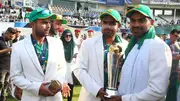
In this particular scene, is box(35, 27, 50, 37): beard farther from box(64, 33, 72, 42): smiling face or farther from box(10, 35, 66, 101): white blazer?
box(64, 33, 72, 42): smiling face

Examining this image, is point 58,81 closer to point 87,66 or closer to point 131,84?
point 87,66

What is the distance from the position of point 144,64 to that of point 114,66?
17.2 inches

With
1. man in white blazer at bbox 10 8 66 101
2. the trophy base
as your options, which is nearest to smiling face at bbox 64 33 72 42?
man in white blazer at bbox 10 8 66 101

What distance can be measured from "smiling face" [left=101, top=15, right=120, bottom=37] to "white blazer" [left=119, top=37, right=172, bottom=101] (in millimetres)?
559

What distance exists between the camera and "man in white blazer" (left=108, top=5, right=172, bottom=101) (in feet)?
8.74

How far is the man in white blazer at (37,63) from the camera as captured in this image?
3.32 meters

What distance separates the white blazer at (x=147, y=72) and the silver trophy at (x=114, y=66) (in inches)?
8.2

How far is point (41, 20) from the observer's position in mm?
3410

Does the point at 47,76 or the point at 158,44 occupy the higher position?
the point at 158,44

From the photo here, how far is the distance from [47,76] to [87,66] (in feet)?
1.38

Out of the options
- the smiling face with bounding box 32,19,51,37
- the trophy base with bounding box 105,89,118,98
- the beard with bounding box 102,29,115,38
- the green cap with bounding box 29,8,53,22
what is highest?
the green cap with bounding box 29,8,53,22

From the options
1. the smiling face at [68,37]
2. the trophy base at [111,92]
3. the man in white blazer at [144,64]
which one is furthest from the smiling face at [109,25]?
the smiling face at [68,37]

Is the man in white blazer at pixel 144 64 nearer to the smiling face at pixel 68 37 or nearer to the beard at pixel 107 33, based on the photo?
the beard at pixel 107 33

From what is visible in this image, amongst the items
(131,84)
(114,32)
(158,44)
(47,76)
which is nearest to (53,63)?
(47,76)
